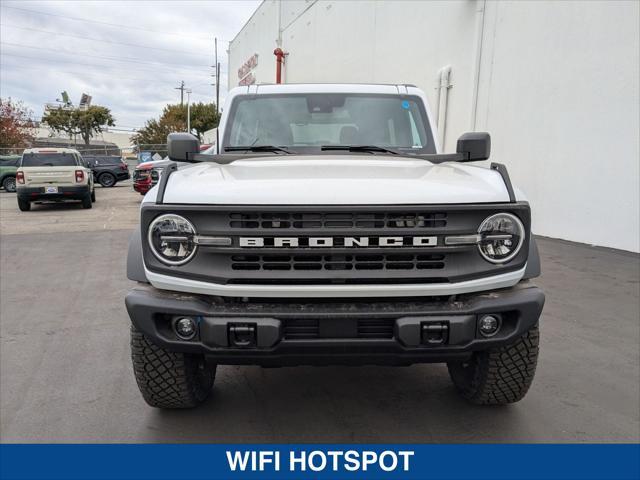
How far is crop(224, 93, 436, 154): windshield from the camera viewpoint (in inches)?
150

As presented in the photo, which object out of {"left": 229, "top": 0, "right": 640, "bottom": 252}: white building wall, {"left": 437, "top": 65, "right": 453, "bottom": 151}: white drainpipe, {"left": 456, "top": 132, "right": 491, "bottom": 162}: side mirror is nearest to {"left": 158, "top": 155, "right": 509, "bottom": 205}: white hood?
{"left": 456, "top": 132, "right": 491, "bottom": 162}: side mirror

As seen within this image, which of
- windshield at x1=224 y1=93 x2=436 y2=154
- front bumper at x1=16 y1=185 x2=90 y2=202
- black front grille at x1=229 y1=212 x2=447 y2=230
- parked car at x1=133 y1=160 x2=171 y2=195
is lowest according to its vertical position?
front bumper at x1=16 y1=185 x2=90 y2=202

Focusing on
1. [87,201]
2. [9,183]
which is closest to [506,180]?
[87,201]

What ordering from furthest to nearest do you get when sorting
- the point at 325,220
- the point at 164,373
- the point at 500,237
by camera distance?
the point at 164,373 → the point at 500,237 → the point at 325,220

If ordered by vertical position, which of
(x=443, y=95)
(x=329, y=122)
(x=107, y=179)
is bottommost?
(x=107, y=179)

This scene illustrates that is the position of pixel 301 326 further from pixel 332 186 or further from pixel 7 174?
pixel 7 174

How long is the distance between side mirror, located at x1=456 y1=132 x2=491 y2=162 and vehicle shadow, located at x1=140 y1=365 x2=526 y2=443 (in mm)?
1493

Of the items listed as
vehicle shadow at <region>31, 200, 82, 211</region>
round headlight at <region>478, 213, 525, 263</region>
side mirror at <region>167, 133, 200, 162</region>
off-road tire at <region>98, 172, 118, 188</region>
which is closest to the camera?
round headlight at <region>478, 213, 525, 263</region>

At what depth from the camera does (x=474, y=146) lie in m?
3.35

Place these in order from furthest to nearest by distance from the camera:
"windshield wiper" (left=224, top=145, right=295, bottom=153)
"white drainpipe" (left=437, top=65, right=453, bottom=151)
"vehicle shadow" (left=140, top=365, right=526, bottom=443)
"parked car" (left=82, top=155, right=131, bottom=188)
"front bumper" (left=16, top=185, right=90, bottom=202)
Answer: "parked car" (left=82, top=155, right=131, bottom=188)
"front bumper" (left=16, top=185, right=90, bottom=202)
"white drainpipe" (left=437, top=65, right=453, bottom=151)
"windshield wiper" (left=224, top=145, right=295, bottom=153)
"vehicle shadow" (left=140, top=365, right=526, bottom=443)

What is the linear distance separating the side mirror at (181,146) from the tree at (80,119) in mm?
67501

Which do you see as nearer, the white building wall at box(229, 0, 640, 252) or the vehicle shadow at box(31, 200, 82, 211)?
the white building wall at box(229, 0, 640, 252)

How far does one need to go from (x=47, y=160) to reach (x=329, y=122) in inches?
537

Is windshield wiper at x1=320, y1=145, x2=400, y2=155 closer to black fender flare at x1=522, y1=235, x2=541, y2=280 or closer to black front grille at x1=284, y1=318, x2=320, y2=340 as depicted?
black fender flare at x1=522, y1=235, x2=541, y2=280
